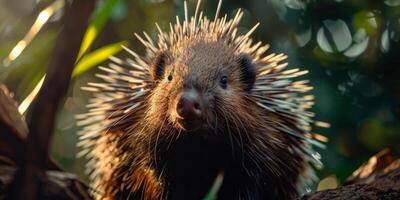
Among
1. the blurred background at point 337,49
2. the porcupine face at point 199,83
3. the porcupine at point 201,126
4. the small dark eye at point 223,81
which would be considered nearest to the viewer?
the porcupine face at point 199,83

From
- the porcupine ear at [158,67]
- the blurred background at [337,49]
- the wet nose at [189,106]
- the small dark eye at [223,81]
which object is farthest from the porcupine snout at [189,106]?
the blurred background at [337,49]

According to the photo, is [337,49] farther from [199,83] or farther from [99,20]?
[99,20]

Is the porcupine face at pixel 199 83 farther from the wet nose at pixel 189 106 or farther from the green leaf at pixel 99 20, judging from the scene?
the green leaf at pixel 99 20

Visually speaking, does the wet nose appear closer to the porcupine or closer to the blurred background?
the porcupine

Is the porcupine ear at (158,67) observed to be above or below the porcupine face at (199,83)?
above

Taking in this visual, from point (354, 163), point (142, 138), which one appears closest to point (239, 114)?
point (142, 138)

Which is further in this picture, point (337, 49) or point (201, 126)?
point (337, 49)

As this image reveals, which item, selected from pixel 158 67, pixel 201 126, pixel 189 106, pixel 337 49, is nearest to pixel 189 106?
pixel 189 106
